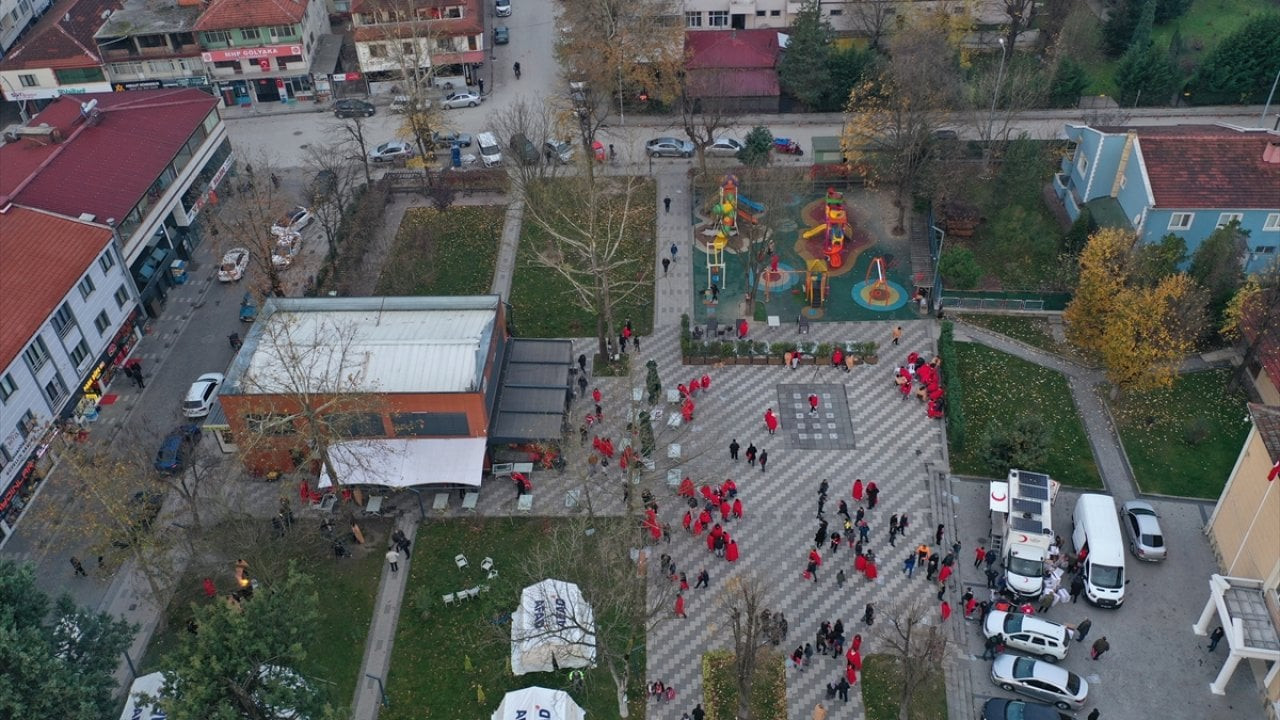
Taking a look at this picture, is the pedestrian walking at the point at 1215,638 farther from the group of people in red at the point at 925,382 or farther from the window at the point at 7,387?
the window at the point at 7,387

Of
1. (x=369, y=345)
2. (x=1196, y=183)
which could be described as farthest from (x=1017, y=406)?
(x=369, y=345)

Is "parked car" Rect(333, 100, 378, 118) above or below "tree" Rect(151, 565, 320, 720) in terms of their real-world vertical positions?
below

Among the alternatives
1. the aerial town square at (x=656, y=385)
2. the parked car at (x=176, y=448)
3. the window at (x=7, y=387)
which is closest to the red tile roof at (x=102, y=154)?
the aerial town square at (x=656, y=385)

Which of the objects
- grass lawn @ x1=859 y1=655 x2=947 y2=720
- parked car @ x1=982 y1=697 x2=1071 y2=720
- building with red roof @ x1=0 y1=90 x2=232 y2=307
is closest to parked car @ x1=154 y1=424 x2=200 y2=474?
building with red roof @ x1=0 y1=90 x2=232 y2=307

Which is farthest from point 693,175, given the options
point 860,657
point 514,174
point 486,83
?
point 860,657

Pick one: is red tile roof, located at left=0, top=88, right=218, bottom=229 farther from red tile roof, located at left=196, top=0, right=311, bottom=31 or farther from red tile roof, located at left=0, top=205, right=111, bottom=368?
red tile roof, located at left=196, top=0, right=311, bottom=31
